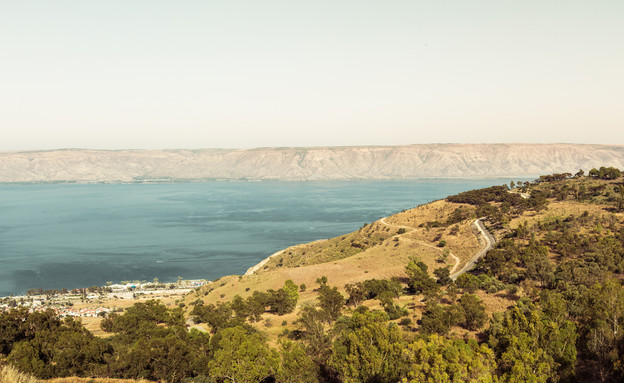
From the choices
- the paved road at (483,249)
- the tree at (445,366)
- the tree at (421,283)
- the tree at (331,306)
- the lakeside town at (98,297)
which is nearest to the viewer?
the tree at (445,366)

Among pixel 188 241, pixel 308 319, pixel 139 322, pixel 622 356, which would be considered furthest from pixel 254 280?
pixel 188 241

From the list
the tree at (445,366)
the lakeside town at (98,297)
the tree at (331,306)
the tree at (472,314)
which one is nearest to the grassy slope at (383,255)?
the tree at (331,306)

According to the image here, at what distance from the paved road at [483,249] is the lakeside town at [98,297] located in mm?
56429

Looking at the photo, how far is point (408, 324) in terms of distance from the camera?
1367 inches

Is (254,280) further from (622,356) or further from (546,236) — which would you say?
(622,356)

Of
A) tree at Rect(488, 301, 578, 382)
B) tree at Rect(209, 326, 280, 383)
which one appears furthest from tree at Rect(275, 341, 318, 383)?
tree at Rect(488, 301, 578, 382)

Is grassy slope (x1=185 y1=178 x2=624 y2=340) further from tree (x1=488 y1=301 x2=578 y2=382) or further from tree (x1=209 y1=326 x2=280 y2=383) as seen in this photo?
tree (x1=209 y1=326 x2=280 y2=383)

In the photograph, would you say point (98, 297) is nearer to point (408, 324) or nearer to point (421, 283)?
point (421, 283)

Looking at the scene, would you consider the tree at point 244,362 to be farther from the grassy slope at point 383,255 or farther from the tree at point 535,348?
the grassy slope at point 383,255

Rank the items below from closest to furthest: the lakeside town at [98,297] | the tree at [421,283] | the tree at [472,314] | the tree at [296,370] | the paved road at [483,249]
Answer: the tree at [296,370]
the tree at [472,314]
the tree at [421,283]
the paved road at [483,249]
the lakeside town at [98,297]

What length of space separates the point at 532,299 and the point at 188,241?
143292 mm

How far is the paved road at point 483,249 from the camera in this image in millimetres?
57537

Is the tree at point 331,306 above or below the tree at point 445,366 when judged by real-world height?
below

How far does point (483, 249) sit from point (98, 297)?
85.3m
